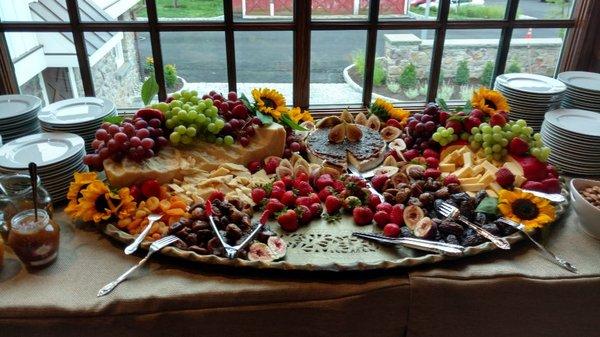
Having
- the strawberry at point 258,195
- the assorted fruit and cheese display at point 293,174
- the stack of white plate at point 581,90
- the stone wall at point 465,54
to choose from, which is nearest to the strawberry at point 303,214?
the assorted fruit and cheese display at point 293,174

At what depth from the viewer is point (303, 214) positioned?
1.17 meters

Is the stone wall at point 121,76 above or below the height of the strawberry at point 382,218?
above

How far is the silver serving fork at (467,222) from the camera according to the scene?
1.06 m

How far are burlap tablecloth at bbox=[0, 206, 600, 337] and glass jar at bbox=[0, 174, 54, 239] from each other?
0.29ft

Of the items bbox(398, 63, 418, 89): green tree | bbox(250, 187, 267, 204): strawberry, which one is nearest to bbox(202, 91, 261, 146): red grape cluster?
bbox(250, 187, 267, 204): strawberry

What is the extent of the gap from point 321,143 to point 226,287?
24.7 inches

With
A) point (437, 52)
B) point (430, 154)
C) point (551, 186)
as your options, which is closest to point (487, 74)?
point (437, 52)

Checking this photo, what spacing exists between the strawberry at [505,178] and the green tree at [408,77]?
0.62 m

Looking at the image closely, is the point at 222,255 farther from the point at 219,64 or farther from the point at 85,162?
the point at 219,64

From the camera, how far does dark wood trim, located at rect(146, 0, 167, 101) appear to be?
1.51m

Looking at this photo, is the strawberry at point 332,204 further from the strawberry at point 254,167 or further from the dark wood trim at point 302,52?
the dark wood trim at point 302,52

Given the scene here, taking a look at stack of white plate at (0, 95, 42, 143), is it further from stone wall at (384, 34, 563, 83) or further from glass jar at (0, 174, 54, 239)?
stone wall at (384, 34, 563, 83)

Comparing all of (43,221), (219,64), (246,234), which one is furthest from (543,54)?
(43,221)

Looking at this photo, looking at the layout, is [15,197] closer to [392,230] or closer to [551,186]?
[392,230]
